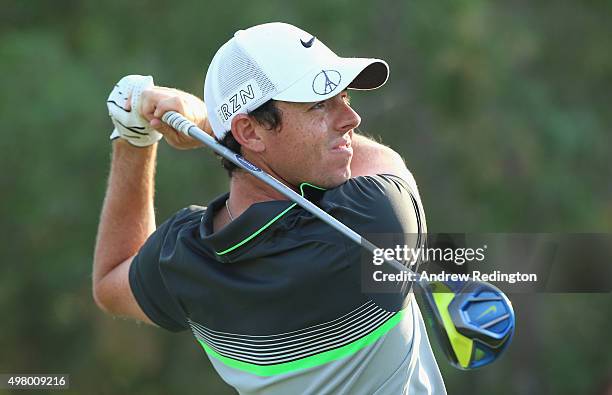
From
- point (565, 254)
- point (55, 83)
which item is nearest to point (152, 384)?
point (55, 83)

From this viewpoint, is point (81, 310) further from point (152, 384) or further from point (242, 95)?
point (242, 95)

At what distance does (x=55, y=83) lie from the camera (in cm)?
1018

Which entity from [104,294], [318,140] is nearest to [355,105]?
[104,294]

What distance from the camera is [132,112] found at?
373 centimetres

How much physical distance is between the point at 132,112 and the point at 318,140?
2.56ft

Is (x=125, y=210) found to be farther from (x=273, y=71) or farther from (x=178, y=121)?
(x=273, y=71)

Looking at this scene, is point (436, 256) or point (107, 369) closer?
point (436, 256)

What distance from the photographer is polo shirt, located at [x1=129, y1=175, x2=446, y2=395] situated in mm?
3125

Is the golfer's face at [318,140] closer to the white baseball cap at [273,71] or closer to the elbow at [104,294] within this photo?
the white baseball cap at [273,71]

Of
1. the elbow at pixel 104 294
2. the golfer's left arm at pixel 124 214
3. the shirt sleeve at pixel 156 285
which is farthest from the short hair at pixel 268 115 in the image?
the elbow at pixel 104 294

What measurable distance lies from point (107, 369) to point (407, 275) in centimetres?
854

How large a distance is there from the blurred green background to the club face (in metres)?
6.77

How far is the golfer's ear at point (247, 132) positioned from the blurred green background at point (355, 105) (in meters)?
6.46

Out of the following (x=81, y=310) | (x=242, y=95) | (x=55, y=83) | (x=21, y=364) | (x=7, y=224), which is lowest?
(x=21, y=364)
